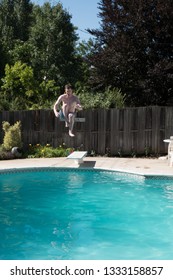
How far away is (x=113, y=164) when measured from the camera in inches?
433

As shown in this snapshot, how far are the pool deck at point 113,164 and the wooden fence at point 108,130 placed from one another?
733mm

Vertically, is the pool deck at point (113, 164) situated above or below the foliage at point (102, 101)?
below

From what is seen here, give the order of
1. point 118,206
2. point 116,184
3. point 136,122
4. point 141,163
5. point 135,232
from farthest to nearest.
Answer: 1. point 136,122
2. point 141,163
3. point 116,184
4. point 118,206
5. point 135,232

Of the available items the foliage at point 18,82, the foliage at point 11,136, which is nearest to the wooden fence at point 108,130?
the foliage at point 11,136

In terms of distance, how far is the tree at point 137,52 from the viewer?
56.3ft

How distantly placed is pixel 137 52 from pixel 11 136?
26.5 ft

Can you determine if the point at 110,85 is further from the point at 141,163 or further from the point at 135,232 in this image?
the point at 135,232

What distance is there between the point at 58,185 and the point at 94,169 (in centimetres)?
146

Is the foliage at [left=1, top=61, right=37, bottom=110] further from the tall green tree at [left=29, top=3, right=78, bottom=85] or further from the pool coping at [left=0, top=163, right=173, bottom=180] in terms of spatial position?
the pool coping at [left=0, top=163, right=173, bottom=180]

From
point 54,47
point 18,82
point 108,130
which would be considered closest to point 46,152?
point 108,130

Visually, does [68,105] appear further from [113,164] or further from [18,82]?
[18,82]

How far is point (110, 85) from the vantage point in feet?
58.5

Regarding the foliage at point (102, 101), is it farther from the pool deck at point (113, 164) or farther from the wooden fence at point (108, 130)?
the pool deck at point (113, 164)
